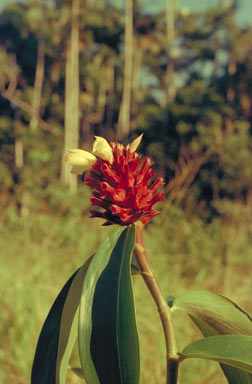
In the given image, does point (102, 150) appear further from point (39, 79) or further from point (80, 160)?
point (39, 79)

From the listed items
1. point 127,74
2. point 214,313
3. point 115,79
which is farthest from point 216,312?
point 115,79

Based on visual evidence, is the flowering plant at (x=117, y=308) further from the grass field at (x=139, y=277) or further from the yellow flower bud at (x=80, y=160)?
the grass field at (x=139, y=277)

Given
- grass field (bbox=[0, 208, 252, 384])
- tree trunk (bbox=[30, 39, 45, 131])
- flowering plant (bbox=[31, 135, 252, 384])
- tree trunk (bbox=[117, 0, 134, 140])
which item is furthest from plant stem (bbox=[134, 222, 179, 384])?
tree trunk (bbox=[30, 39, 45, 131])

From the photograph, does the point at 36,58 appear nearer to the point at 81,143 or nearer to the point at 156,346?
the point at 81,143

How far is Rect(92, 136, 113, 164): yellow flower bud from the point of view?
0.52 meters

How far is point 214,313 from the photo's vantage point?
1.87 feet

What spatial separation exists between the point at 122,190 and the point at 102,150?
0.05 metres

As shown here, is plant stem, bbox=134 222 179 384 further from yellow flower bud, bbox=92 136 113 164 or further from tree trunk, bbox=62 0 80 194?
tree trunk, bbox=62 0 80 194

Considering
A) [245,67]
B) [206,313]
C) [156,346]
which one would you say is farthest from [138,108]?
[206,313]

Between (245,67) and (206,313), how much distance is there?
11.5 meters

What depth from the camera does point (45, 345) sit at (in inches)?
20.7

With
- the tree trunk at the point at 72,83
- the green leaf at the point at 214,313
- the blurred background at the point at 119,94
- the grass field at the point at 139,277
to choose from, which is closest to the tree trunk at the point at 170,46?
the blurred background at the point at 119,94

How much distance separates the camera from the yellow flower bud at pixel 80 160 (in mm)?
530

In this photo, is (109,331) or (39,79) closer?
(109,331)
